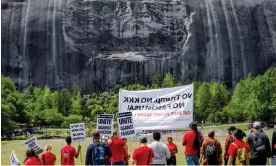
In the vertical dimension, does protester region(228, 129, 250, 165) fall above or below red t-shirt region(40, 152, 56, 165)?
above

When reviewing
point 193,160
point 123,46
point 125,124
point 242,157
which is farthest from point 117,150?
point 123,46

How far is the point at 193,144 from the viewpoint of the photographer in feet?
36.9

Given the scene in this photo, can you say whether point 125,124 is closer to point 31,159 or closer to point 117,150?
point 117,150

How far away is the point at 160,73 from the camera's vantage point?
290 ft

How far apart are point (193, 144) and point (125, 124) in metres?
1.54

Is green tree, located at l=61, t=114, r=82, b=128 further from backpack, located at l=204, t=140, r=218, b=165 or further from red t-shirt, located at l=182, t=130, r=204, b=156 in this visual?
backpack, located at l=204, t=140, r=218, b=165

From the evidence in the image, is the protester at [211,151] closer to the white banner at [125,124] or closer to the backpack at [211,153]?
the backpack at [211,153]

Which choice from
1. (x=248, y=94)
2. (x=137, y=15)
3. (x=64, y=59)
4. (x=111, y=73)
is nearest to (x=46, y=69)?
(x=64, y=59)

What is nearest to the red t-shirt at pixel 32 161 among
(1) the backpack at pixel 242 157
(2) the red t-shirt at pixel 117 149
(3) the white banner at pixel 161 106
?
(2) the red t-shirt at pixel 117 149

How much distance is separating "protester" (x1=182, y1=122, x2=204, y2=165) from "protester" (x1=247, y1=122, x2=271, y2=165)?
1.25 m

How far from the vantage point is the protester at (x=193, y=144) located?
11195 millimetres

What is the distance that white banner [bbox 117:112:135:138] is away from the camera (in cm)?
1127

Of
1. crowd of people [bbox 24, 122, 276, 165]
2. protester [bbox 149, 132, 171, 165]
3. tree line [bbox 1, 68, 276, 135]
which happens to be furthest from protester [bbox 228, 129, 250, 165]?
Answer: tree line [bbox 1, 68, 276, 135]

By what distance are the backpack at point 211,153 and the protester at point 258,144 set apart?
70cm
